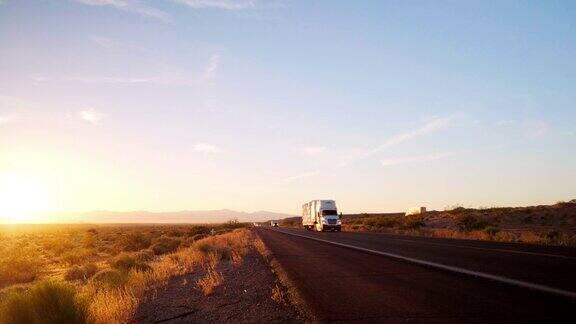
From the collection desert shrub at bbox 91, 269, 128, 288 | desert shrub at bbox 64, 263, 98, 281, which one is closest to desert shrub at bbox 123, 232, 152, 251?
desert shrub at bbox 64, 263, 98, 281

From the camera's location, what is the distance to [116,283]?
16891 mm

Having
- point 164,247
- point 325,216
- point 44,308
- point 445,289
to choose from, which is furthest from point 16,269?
point 325,216

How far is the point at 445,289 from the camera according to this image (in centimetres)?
961

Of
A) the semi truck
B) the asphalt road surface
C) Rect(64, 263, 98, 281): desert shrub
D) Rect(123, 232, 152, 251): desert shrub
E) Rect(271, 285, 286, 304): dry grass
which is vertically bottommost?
Rect(64, 263, 98, 281): desert shrub

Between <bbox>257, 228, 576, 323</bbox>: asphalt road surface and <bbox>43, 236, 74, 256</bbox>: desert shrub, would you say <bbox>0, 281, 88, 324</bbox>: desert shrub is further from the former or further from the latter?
<bbox>43, 236, 74, 256</bbox>: desert shrub

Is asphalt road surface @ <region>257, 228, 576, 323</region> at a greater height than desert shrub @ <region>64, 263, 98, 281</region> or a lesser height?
greater

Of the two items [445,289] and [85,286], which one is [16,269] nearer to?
[85,286]

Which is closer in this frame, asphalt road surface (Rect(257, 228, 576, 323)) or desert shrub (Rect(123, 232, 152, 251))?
asphalt road surface (Rect(257, 228, 576, 323))

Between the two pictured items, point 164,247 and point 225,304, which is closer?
point 225,304

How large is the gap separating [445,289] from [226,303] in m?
4.50

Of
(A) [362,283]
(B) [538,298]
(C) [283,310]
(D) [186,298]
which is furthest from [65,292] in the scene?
(B) [538,298]

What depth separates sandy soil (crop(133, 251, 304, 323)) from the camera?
9164 mm

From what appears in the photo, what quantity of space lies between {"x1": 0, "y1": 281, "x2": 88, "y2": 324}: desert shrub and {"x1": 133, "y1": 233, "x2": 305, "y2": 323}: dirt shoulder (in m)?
1.25

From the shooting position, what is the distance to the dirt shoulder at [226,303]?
9219mm
